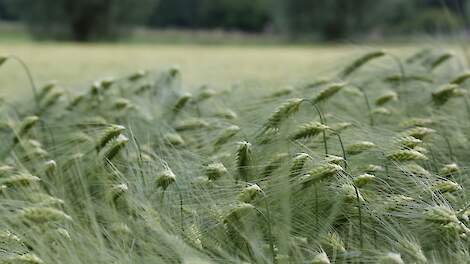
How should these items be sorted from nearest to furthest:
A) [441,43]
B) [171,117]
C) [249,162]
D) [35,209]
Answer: [35,209] < [249,162] < [171,117] < [441,43]

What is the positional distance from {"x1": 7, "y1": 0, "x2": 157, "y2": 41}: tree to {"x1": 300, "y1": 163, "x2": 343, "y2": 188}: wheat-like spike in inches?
860

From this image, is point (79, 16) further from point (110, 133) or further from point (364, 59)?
point (110, 133)

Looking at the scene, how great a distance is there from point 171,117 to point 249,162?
35.4 inches

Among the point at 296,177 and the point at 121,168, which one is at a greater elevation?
the point at 296,177

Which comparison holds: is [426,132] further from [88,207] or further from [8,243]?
[8,243]

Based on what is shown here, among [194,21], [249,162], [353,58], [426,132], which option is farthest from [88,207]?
[194,21]

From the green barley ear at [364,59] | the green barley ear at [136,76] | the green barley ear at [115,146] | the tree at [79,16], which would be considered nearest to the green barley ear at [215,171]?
the green barley ear at [115,146]

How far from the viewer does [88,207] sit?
1780mm

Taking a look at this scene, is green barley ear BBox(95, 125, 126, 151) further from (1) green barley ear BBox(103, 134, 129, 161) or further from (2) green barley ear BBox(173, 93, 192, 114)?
(2) green barley ear BBox(173, 93, 192, 114)

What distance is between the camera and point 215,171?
5.17 ft

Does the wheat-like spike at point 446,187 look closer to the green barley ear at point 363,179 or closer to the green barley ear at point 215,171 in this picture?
the green barley ear at point 363,179

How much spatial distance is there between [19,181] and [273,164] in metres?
0.63

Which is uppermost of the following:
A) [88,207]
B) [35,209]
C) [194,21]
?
[35,209]

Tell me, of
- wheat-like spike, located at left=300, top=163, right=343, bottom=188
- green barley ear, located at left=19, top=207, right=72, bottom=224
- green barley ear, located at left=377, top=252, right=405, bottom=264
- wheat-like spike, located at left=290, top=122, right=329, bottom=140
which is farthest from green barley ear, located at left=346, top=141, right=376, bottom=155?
green barley ear, located at left=19, top=207, right=72, bottom=224
